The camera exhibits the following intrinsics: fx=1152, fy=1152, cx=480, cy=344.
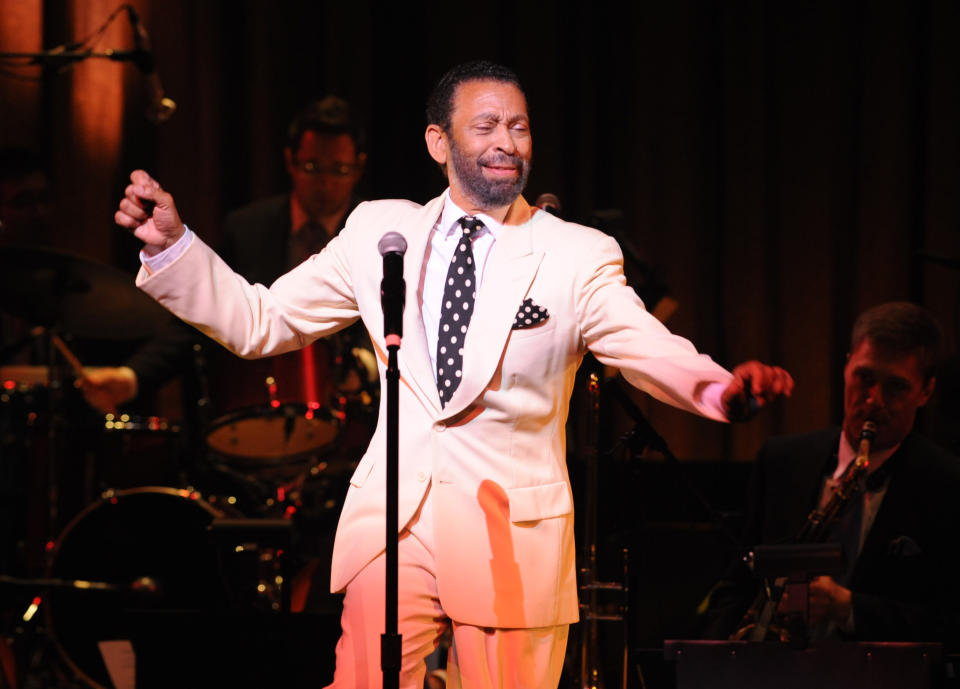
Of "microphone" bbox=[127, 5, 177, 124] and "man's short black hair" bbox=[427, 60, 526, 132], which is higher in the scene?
"microphone" bbox=[127, 5, 177, 124]

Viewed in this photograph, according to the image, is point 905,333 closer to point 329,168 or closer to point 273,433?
point 273,433

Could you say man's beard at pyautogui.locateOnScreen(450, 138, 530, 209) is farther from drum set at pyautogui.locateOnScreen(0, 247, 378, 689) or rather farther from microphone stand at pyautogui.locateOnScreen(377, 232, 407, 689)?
drum set at pyautogui.locateOnScreen(0, 247, 378, 689)

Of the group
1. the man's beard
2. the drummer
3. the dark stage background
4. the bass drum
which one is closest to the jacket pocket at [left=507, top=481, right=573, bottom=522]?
the man's beard

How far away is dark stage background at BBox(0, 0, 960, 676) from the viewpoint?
20.4 feet

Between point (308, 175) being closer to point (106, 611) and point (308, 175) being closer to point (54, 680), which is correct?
point (106, 611)

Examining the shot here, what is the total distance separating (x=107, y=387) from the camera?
4977 mm

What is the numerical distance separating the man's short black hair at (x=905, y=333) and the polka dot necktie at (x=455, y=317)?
1709 mm

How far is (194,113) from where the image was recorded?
6410 mm

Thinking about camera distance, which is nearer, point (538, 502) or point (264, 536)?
point (538, 502)

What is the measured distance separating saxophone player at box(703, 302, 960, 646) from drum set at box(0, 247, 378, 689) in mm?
1759

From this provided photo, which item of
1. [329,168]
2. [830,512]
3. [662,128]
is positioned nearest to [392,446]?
[830,512]

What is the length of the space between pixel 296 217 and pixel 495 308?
3026mm

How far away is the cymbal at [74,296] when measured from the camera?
15.6ft

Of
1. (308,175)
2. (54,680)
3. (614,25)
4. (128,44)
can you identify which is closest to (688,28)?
(614,25)
